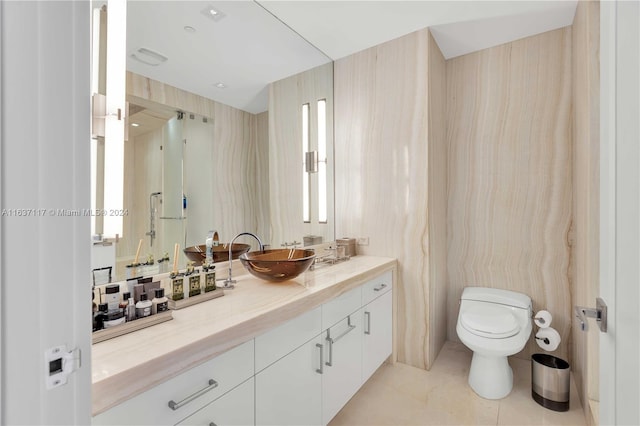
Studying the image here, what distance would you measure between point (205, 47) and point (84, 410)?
5.69ft

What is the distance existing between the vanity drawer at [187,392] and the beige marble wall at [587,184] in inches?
69.9

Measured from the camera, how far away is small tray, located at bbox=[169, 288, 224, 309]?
1205mm

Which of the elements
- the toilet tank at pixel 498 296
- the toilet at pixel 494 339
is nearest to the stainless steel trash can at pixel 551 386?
the toilet at pixel 494 339

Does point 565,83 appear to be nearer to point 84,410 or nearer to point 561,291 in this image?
point 561,291

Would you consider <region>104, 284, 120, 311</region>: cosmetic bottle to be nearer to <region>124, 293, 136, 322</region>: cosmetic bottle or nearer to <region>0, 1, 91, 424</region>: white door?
<region>124, 293, 136, 322</region>: cosmetic bottle

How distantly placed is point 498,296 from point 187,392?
218 cm

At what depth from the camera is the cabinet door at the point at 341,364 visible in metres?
1.51

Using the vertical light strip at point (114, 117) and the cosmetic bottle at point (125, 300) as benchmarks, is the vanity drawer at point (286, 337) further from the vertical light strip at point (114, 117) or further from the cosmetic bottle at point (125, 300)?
the vertical light strip at point (114, 117)

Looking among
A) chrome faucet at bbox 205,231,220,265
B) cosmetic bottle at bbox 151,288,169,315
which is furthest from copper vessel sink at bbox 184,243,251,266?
cosmetic bottle at bbox 151,288,169,315

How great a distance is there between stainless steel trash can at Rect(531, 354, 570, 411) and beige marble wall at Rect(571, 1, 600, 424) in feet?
0.31

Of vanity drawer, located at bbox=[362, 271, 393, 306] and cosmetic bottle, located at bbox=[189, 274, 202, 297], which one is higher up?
cosmetic bottle, located at bbox=[189, 274, 202, 297]

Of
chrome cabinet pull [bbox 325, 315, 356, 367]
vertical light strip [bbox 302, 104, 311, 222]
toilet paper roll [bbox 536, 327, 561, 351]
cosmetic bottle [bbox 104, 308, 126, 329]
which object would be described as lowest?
toilet paper roll [bbox 536, 327, 561, 351]
